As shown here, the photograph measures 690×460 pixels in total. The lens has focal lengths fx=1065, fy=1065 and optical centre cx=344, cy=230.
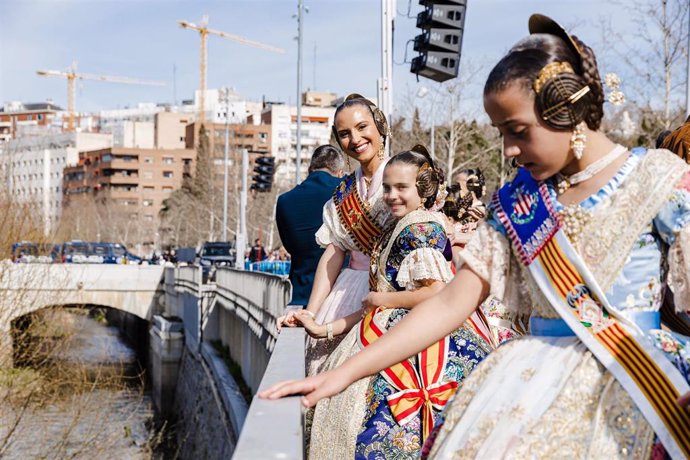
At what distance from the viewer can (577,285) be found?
2797 millimetres

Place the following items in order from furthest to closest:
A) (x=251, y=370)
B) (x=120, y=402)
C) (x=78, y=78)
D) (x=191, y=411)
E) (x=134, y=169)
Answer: (x=78, y=78)
(x=134, y=169)
(x=120, y=402)
(x=191, y=411)
(x=251, y=370)

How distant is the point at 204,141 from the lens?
332ft

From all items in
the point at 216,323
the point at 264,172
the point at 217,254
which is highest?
the point at 264,172

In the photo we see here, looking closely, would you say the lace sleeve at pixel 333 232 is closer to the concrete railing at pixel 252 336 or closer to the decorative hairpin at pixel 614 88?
the concrete railing at pixel 252 336

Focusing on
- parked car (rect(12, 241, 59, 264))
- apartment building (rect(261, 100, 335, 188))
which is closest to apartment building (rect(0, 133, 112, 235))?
apartment building (rect(261, 100, 335, 188))

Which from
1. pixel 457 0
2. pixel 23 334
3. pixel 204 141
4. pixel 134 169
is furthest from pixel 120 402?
pixel 134 169

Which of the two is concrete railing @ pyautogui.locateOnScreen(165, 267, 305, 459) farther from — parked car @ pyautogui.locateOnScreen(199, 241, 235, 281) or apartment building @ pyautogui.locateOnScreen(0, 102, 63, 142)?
apartment building @ pyautogui.locateOnScreen(0, 102, 63, 142)

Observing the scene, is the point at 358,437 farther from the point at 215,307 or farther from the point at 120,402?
the point at 120,402

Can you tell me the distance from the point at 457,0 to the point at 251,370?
954 cm

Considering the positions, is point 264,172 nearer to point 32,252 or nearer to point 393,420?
point 32,252

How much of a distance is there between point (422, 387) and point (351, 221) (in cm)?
121

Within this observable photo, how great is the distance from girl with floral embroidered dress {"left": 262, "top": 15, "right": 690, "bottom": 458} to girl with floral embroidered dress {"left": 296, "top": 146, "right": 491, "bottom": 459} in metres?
1.31

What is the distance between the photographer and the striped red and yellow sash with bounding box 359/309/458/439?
423 centimetres

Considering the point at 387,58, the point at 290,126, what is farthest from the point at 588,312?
the point at 290,126
